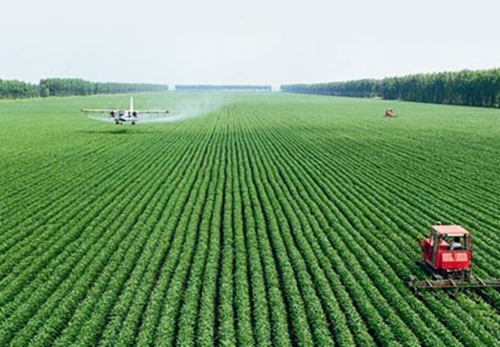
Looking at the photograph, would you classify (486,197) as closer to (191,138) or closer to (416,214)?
(416,214)

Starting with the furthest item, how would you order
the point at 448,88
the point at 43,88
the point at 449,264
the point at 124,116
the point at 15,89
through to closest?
the point at 43,88 < the point at 15,89 < the point at 448,88 < the point at 124,116 < the point at 449,264

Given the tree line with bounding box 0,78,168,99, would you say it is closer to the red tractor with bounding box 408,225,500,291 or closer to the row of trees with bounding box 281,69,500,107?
the row of trees with bounding box 281,69,500,107

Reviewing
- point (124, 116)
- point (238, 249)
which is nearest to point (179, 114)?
point (124, 116)

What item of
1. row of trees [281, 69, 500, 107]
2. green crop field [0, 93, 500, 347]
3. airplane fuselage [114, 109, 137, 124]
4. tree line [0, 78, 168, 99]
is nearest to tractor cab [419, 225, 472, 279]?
green crop field [0, 93, 500, 347]

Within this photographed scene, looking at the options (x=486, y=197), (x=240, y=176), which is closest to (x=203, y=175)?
(x=240, y=176)

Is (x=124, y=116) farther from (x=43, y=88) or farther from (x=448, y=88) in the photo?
(x=43, y=88)

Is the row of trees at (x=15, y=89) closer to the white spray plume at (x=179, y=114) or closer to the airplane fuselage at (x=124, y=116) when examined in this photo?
the white spray plume at (x=179, y=114)
